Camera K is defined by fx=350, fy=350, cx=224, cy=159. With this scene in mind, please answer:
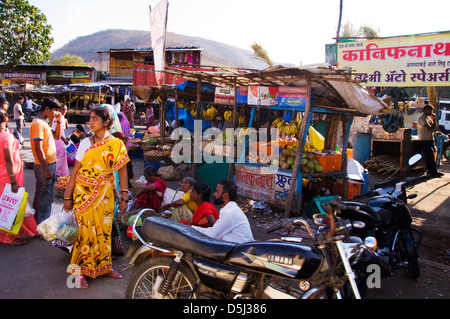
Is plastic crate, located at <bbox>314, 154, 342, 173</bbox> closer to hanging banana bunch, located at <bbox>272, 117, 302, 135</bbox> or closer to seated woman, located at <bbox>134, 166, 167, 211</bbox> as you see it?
hanging banana bunch, located at <bbox>272, 117, 302, 135</bbox>

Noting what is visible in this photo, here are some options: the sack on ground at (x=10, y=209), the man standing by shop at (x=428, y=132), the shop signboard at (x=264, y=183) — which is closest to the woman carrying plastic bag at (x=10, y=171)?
the sack on ground at (x=10, y=209)

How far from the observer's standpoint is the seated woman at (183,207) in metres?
4.74

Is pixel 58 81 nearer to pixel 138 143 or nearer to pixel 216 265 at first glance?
pixel 138 143

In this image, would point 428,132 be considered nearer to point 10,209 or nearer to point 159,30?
point 159,30

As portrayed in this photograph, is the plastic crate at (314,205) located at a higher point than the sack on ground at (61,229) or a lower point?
lower

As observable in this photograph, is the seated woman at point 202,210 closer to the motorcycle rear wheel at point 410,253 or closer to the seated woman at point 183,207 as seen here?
the seated woman at point 183,207

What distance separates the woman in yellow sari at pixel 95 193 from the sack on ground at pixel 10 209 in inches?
47.0

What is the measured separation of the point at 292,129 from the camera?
6613 millimetres

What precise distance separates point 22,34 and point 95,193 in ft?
97.4

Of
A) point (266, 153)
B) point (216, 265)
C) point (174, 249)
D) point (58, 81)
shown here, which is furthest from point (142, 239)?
point (58, 81)

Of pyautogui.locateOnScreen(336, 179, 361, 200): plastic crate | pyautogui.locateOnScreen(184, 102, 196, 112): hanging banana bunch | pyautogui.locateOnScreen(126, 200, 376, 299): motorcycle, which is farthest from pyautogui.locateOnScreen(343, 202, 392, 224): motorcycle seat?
pyautogui.locateOnScreen(184, 102, 196, 112): hanging banana bunch

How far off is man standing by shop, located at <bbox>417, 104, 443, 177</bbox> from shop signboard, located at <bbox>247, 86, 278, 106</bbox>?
4.73m

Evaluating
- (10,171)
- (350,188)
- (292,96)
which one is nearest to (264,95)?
(292,96)
